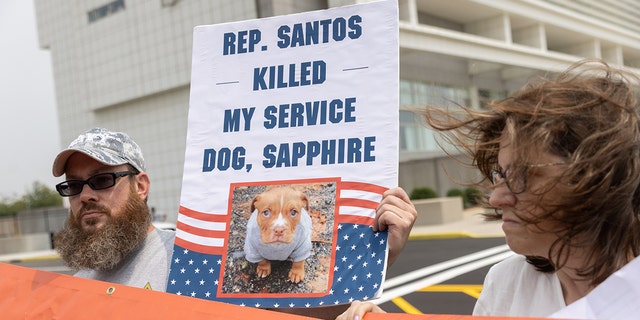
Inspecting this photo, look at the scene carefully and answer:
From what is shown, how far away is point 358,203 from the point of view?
7.60ft

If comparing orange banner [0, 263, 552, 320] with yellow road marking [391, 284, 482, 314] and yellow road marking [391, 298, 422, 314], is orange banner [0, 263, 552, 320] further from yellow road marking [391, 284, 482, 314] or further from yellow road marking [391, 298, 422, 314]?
yellow road marking [391, 284, 482, 314]

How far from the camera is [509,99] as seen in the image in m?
1.82

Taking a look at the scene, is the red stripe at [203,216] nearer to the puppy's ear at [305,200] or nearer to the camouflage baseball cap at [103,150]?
the puppy's ear at [305,200]

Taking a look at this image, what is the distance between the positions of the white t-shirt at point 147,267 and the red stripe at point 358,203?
3.04 ft

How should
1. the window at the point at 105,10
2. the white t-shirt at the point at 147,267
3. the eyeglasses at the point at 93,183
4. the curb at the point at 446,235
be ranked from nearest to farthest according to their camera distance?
the white t-shirt at the point at 147,267 → the eyeglasses at the point at 93,183 → the curb at the point at 446,235 → the window at the point at 105,10

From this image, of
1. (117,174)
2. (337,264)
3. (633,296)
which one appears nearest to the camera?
(633,296)

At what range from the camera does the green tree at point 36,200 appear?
81.1 meters

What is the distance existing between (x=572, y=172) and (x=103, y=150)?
2034mm

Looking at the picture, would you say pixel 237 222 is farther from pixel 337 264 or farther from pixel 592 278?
pixel 592 278

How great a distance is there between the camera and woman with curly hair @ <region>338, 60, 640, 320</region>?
1.65 metres

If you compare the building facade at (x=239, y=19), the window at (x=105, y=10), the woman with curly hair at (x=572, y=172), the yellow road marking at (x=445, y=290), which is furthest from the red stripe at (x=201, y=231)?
the window at (x=105, y=10)

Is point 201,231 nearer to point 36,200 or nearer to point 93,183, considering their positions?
point 93,183

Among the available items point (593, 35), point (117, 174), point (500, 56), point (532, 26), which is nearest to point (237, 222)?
point (117, 174)

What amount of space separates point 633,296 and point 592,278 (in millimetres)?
273
